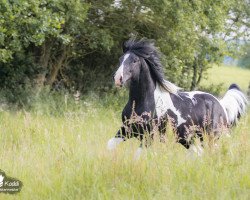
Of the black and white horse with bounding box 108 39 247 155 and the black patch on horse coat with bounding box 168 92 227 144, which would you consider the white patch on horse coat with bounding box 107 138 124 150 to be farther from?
the black patch on horse coat with bounding box 168 92 227 144

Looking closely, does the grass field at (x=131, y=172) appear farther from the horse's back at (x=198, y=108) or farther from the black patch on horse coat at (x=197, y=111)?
the horse's back at (x=198, y=108)

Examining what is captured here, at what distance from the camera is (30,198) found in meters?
5.65

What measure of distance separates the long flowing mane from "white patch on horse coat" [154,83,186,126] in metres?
0.08

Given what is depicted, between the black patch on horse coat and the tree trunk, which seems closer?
the black patch on horse coat

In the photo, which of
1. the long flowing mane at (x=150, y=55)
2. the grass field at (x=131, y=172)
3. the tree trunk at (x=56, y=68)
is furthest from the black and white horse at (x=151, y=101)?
the tree trunk at (x=56, y=68)

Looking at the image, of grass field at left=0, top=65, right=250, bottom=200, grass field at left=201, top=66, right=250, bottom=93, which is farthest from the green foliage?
grass field at left=201, top=66, right=250, bottom=93

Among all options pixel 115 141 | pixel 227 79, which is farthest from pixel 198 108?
pixel 227 79

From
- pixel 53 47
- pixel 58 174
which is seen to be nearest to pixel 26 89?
pixel 53 47

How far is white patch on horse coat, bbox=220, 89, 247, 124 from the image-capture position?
29.6 ft

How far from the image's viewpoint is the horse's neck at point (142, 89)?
7.74 m

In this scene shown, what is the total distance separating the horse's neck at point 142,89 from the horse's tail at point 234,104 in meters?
1.71

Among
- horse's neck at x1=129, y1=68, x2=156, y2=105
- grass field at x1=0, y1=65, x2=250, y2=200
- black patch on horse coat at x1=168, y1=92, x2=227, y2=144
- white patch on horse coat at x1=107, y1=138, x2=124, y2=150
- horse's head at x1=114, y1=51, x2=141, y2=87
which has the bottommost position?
grass field at x1=0, y1=65, x2=250, y2=200

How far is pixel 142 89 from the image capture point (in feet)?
25.5

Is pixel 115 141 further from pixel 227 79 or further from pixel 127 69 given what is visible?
pixel 227 79
